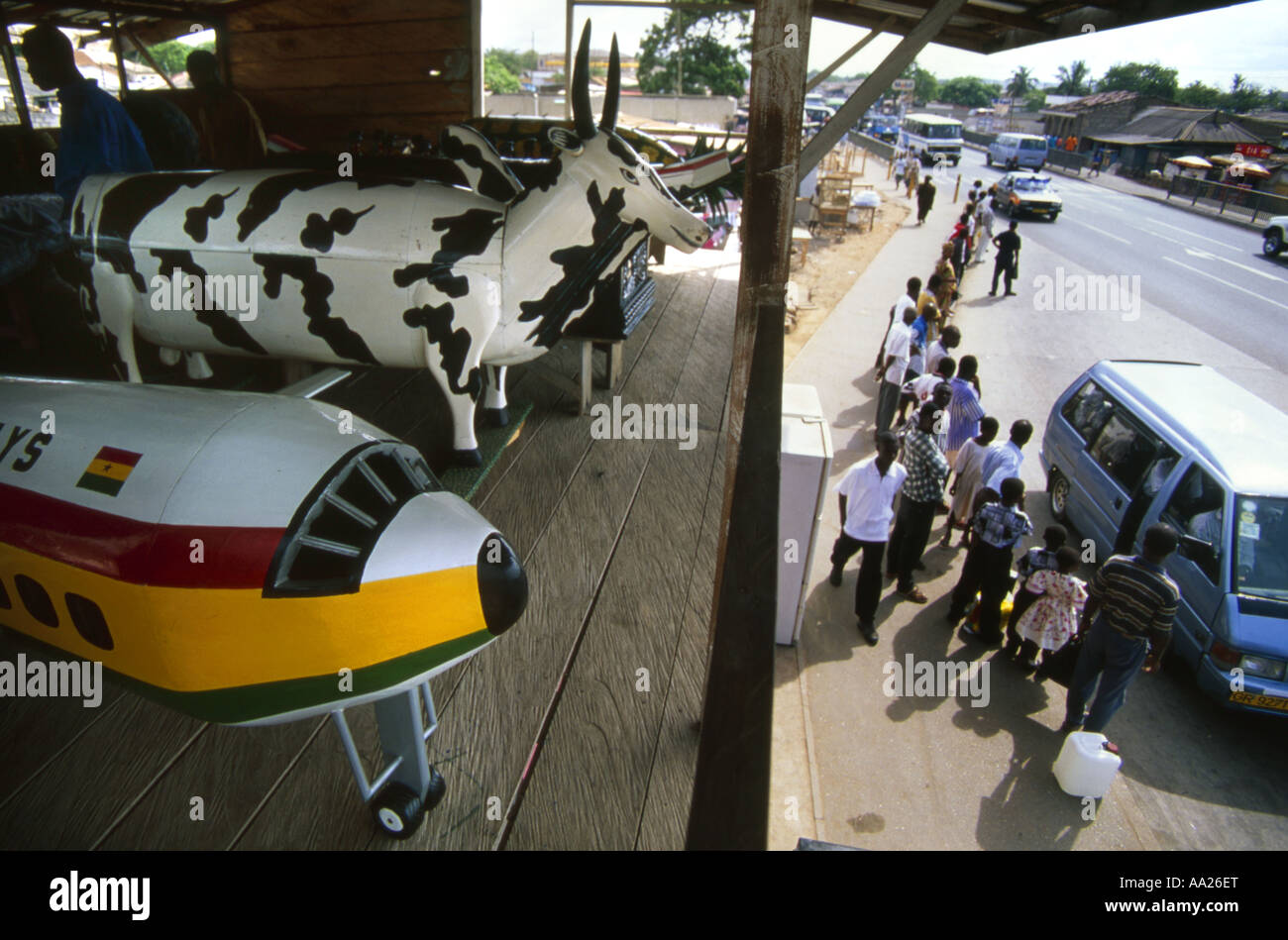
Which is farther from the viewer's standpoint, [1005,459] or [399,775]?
[1005,459]

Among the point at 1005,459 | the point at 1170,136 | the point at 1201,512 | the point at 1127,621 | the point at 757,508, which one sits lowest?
the point at 1127,621

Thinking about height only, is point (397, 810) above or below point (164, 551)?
below

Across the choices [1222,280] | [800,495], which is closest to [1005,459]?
[800,495]

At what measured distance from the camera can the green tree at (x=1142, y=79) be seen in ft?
181

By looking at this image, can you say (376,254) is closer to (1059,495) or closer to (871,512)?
(871,512)

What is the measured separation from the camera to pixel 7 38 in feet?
17.0

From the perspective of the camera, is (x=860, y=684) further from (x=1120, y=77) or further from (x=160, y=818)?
(x=1120, y=77)

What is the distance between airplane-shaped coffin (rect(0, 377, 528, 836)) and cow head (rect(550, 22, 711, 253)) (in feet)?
6.78

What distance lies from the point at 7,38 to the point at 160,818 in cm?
571

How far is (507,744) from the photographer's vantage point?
2660 mm

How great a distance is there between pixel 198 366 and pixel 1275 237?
2437cm

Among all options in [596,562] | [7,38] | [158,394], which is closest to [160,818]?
[158,394]

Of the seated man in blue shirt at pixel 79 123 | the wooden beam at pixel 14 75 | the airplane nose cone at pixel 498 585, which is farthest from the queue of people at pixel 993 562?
the wooden beam at pixel 14 75

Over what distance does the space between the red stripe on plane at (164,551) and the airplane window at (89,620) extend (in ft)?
0.36
